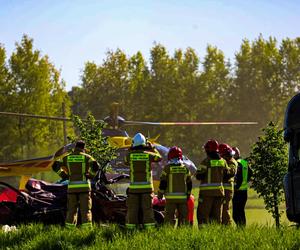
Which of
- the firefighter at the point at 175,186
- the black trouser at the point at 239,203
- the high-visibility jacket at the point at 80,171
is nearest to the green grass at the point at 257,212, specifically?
the black trouser at the point at 239,203

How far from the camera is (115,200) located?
12.1 meters

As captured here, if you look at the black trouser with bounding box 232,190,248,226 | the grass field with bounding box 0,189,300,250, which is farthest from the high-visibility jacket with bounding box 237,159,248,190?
the grass field with bounding box 0,189,300,250

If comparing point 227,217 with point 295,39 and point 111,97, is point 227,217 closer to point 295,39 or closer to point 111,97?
point 111,97

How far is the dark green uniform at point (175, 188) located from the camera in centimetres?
1110

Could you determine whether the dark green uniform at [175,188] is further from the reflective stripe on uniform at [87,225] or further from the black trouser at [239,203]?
the black trouser at [239,203]

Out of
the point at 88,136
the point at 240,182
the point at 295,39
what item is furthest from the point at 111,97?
the point at 240,182

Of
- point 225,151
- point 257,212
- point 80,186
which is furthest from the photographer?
point 257,212

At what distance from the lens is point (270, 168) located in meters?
13.4

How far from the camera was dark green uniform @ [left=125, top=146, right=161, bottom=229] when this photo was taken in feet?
36.2

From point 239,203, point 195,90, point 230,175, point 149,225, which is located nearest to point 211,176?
point 230,175

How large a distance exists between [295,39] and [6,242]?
4242 centimetres

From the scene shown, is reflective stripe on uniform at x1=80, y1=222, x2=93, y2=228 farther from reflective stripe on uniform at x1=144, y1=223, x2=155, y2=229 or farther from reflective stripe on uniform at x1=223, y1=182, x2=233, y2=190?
reflective stripe on uniform at x1=223, y1=182, x2=233, y2=190

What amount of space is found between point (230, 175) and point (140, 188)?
1992 millimetres

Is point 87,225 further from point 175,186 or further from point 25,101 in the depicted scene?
point 25,101
